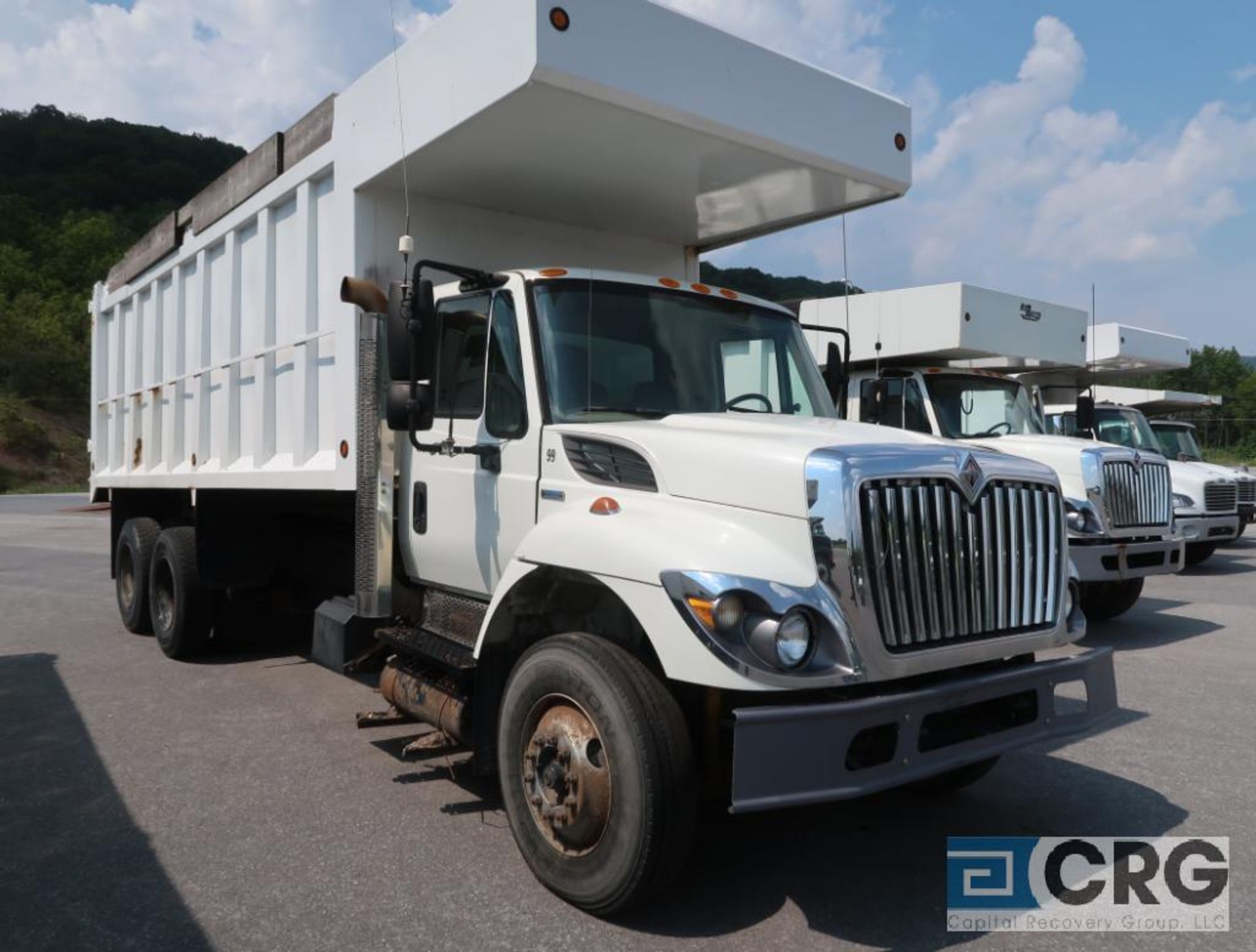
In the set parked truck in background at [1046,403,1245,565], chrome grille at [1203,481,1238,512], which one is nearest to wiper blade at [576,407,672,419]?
parked truck in background at [1046,403,1245,565]

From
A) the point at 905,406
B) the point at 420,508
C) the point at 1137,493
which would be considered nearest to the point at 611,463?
the point at 420,508

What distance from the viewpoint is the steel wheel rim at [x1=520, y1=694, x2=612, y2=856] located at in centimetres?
337

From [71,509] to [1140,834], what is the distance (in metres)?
35.1

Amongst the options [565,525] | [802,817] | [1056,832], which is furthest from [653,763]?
[1056,832]

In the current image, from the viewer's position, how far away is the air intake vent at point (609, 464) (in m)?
3.70

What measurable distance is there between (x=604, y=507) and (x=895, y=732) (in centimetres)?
129

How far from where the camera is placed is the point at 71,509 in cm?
3278

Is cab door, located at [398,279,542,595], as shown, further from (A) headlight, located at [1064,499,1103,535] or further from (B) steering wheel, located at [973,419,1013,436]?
(B) steering wheel, located at [973,419,1013,436]

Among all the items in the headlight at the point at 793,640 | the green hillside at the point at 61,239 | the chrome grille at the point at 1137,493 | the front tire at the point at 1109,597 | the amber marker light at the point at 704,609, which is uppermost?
the green hillside at the point at 61,239

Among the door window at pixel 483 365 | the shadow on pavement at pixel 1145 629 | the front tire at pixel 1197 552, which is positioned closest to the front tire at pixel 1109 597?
the shadow on pavement at pixel 1145 629

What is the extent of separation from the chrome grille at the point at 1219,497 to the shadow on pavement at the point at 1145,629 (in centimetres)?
346

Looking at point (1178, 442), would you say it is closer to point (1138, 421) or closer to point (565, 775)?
point (1138, 421)

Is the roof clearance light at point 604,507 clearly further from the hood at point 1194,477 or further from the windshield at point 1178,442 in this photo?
the windshield at point 1178,442

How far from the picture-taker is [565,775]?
137 inches
